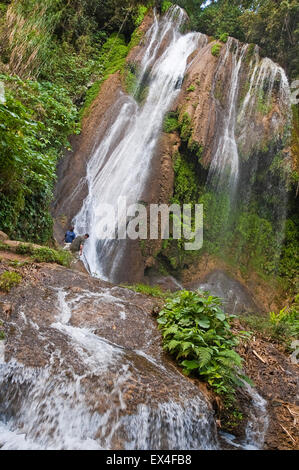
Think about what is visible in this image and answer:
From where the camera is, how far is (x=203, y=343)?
3.85 m

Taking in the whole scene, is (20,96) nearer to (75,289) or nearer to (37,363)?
(75,289)

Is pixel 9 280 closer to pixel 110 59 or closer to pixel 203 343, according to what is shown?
pixel 203 343

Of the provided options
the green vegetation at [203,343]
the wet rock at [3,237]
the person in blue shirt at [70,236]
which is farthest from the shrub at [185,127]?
the green vegetation at [203,343]

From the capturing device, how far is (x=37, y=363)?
3.11 meters

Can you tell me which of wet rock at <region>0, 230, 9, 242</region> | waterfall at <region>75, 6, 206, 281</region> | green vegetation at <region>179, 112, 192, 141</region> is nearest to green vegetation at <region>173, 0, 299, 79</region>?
waterfall at <region>75, 6, 206, 281</region>

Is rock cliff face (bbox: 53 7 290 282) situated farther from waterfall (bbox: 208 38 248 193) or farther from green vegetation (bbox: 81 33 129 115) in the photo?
green vegetation (bbox: 81 33 129 115)

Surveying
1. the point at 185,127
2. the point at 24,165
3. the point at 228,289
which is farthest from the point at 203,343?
the point at 185,127

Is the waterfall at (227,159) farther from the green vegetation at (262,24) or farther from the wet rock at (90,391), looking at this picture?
the wet rock at (90,391)

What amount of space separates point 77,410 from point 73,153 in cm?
1102

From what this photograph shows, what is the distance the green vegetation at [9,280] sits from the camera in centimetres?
454

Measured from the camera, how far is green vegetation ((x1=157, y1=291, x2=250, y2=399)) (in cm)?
362
